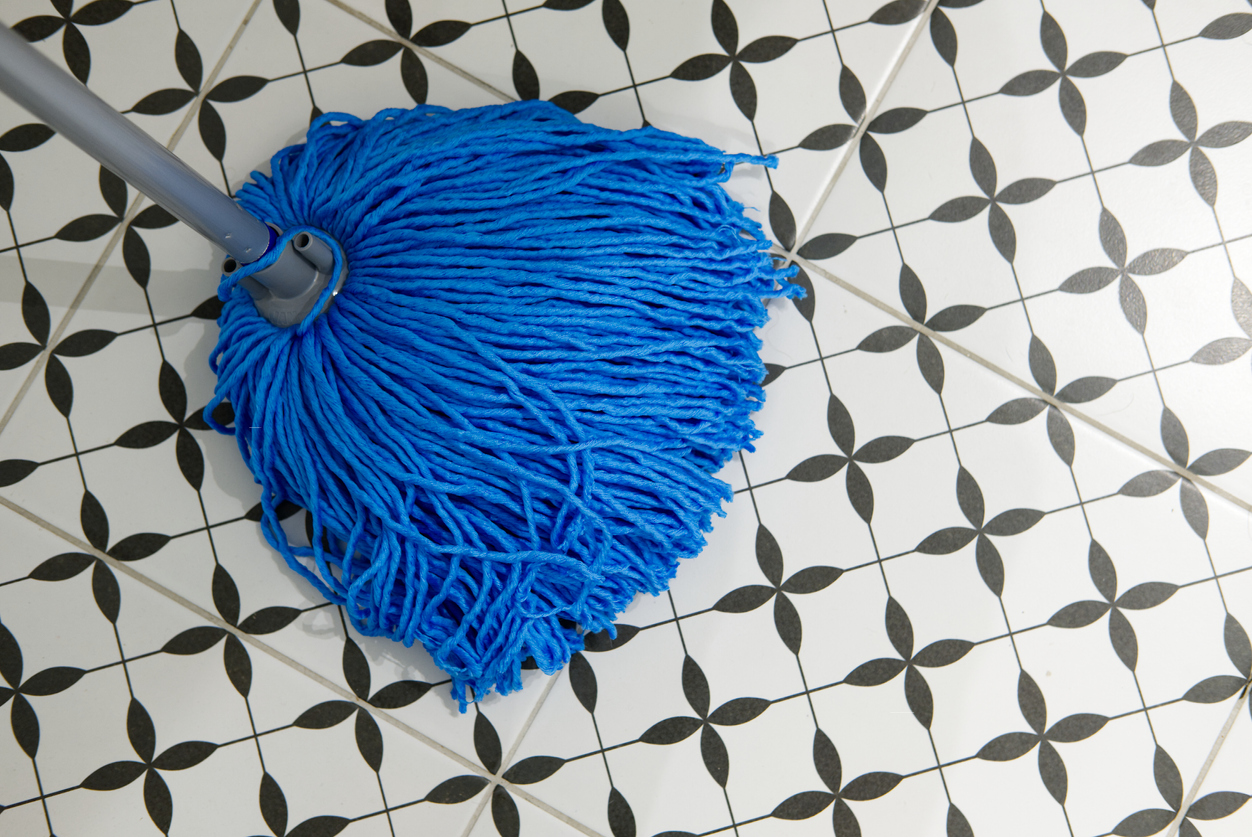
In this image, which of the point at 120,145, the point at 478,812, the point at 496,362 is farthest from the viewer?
the point at 478,812

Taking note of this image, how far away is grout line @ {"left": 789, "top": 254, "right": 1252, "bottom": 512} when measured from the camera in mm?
801

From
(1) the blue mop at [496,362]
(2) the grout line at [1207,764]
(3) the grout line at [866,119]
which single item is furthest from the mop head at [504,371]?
(2) the grout line at [1207,764]

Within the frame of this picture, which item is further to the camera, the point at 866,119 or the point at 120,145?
A: the point at 866,119

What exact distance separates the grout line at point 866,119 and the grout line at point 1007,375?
0.04 metres

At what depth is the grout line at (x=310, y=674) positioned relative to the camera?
79 cm

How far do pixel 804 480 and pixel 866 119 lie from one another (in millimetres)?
335

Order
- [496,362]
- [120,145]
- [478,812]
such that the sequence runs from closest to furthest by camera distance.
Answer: [120,145] < [496,362] < [478,812]

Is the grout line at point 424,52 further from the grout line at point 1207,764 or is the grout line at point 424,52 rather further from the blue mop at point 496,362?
the grout line at point 1207,764

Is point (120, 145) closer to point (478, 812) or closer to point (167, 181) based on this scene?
point (167, 181)

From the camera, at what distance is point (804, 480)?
80 cm

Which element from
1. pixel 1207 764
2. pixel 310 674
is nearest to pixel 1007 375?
pixel 1207 764

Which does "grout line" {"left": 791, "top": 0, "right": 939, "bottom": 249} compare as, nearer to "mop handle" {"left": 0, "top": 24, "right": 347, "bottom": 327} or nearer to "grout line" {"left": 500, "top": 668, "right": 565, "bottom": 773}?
"mop handle" {"left": 0, "top": 24, "right": 347, "bottom": 327}

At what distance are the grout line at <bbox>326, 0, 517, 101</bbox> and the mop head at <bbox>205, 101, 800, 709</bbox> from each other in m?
0.09

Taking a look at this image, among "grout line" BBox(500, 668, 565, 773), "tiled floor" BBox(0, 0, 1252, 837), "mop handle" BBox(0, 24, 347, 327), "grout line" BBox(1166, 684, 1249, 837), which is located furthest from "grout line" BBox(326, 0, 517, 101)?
"grout line" BBox(1166, 684, 1249, 837)
